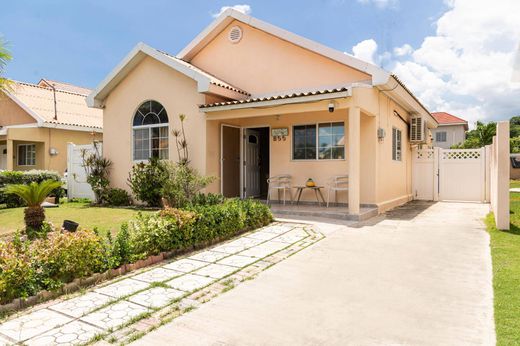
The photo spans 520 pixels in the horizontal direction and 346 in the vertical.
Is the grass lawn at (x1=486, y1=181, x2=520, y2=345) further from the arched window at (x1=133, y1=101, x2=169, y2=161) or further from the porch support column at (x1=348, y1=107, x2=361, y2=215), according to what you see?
the arched window at (x1=133, y1=101, x2=169, y2=161)

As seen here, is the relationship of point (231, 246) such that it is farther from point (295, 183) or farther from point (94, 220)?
point (295, 183)

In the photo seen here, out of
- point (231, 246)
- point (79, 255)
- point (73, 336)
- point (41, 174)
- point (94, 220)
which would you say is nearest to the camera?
point (73, 336)

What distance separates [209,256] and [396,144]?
10183mm

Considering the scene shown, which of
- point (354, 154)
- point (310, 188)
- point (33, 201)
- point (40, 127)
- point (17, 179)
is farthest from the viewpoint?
point (40, 127)

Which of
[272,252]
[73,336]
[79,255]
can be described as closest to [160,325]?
[73,336]

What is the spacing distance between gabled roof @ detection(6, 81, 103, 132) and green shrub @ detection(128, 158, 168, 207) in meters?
10.3

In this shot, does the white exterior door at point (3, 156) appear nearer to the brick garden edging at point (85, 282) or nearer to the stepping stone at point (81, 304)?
the brick garden edging at point (85, 282)

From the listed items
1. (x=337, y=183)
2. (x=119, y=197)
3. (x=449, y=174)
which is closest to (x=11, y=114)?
(x=119, y=197)

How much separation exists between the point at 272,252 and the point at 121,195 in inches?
341

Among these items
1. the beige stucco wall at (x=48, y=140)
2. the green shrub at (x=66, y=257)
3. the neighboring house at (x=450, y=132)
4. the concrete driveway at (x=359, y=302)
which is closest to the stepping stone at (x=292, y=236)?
the concrete driveway at (x=359, y=302)

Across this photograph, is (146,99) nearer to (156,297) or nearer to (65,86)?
(156,297)

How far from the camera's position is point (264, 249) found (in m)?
6.84

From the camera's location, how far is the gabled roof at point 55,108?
64.9 ft

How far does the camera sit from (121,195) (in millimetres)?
13414
